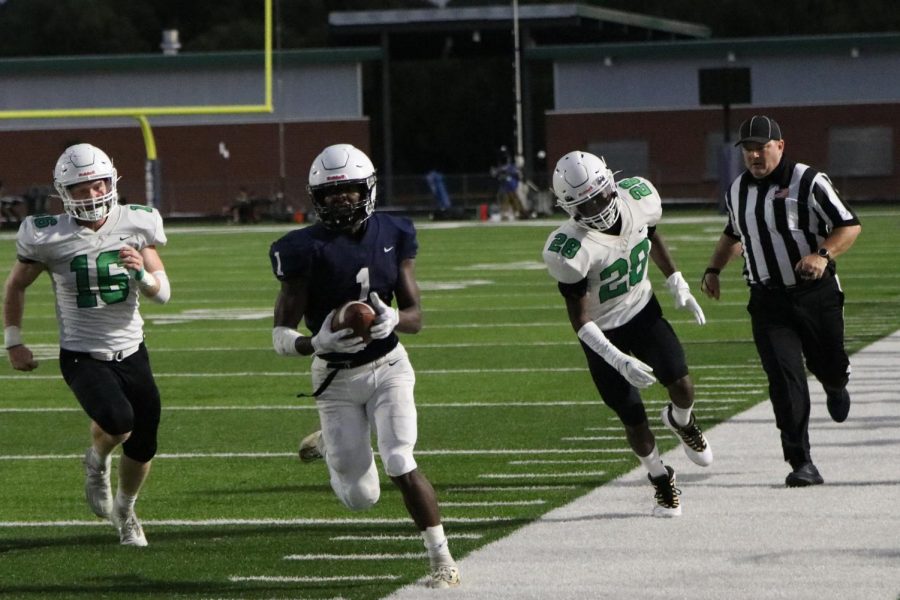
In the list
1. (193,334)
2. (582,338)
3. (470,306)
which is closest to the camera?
(582,338)

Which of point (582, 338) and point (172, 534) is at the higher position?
point (582, 338)

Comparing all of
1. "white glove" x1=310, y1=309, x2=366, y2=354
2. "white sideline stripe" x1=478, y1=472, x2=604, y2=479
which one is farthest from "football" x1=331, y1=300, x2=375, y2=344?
"white sideline stripe" x1=478, y1=472, x2=604, y2=479

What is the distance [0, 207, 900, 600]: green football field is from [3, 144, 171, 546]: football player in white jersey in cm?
32

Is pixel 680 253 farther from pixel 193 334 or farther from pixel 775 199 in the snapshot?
pixel 775 199

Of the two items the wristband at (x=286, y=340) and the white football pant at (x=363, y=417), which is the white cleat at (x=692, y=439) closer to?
the white football pant at (x=363, y=417)

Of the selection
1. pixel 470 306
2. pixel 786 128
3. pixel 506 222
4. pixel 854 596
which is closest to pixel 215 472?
pixel 854 596

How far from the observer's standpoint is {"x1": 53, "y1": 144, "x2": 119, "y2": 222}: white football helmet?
679 cm

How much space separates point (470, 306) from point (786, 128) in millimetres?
27418

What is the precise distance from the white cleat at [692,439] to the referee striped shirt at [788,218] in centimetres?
72

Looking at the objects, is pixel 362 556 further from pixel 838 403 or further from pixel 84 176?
pixel 838 403

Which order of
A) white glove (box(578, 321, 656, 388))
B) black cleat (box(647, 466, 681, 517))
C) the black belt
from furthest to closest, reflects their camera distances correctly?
black cleat (box(647, 466, 681, 517))
white glove (box(578, 321, 656, 388))
the black belt

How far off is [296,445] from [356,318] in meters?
3.74

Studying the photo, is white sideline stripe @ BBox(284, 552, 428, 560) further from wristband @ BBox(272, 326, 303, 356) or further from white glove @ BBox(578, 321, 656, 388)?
white glove @ BBox(578, 321, 656, 388)

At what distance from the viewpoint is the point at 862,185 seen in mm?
43688
